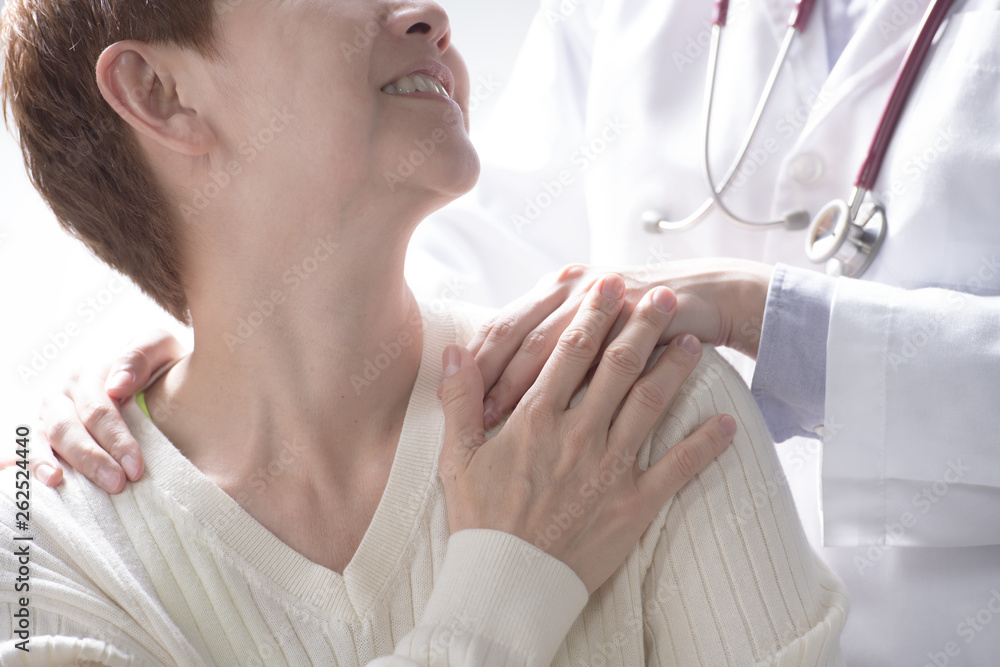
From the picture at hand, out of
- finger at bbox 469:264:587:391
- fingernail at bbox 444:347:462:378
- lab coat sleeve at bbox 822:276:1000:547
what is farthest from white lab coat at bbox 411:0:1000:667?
fingernail at bbox 444:347:462:378

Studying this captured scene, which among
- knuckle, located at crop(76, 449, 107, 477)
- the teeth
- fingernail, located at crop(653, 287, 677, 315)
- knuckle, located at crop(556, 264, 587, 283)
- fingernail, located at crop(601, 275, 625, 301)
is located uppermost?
the teeth

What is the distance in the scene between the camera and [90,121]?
3.22 ft

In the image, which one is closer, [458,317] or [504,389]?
[504,389]

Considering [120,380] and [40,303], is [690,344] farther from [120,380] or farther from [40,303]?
[40,303]

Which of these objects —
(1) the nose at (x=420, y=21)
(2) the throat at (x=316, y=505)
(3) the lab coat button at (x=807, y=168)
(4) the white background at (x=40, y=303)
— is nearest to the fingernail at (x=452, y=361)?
(2) the throat at (x=316, y=505)

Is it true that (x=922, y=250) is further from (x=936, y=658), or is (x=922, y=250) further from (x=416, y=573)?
(x=416, y=573)

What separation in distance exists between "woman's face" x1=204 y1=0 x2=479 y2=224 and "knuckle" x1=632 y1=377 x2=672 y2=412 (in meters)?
0.28

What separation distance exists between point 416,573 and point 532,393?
0.22m

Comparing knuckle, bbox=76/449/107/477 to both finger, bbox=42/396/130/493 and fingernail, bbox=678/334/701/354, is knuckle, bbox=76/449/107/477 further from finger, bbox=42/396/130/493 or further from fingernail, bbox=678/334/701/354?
fingernail, bbox=678/334/701/354

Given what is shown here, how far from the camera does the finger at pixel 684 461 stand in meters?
0.85

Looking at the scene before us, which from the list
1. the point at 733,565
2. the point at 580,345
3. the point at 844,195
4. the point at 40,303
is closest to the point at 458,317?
the point at 580,345

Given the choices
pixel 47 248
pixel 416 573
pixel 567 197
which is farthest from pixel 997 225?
pixel 47 248

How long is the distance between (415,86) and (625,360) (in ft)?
1.22

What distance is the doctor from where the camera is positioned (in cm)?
95
